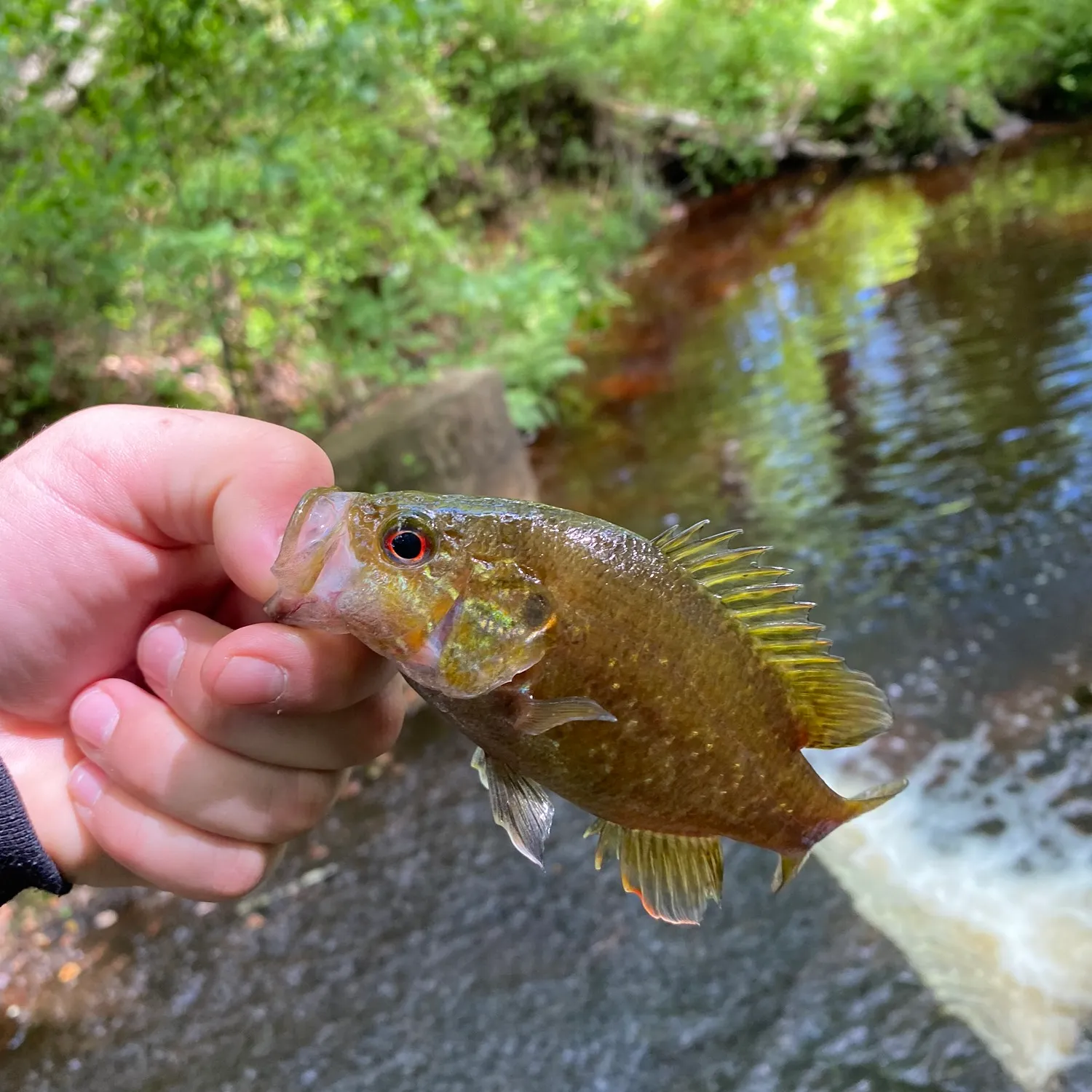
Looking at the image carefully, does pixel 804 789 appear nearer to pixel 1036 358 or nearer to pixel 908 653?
pixel 908 653

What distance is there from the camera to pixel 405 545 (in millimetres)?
1388

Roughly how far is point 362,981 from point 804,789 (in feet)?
9.77

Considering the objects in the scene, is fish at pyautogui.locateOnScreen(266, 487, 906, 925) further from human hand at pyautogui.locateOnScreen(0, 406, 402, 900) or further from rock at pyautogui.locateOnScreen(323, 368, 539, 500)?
rock at pyautogui.locateOnScreen(323, 368, 539, 500)

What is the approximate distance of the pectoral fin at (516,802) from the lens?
1441mm

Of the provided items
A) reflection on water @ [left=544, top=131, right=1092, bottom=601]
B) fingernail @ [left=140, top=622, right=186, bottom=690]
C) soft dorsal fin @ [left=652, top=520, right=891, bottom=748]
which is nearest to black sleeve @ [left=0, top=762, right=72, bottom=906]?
fingernail @ [left=140, top=622, right=186, bottom=690]

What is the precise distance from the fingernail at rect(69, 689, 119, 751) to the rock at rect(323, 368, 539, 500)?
12.4 ft

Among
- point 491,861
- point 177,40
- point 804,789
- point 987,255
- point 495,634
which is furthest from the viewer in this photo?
point 987,255

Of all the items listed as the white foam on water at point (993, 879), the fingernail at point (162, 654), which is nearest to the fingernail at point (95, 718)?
the fingernail at point (162, 654)

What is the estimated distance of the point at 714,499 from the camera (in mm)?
7051

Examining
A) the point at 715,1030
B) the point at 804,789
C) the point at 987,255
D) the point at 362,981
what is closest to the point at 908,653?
the point at 715,1030

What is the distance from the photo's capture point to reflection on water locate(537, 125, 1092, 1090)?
3.63 metres

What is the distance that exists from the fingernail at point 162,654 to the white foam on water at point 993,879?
3.02 m

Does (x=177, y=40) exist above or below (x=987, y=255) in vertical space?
above

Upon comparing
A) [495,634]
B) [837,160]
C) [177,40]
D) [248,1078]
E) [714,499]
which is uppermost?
[177,40]
